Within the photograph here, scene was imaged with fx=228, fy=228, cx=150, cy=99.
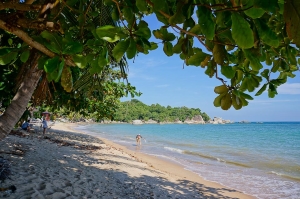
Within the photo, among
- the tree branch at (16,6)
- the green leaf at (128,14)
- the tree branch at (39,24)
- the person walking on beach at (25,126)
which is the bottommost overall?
the person walking on beach at (25,126)

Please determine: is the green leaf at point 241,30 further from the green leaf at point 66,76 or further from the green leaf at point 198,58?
the green leaf at point 66,76

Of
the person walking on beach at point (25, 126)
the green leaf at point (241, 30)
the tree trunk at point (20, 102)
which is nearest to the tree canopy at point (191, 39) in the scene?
the green leaf at point (241, 30)

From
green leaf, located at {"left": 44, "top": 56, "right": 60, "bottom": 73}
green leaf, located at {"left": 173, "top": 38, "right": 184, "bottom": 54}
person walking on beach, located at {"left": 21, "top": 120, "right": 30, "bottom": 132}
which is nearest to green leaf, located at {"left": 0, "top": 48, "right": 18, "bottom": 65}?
green leaf, located at {"left": 44, "top": 56, "right": 60, "bottom": 73}

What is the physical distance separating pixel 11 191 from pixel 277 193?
7.97m

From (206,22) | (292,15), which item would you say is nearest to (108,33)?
(206,22)

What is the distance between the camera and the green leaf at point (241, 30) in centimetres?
66

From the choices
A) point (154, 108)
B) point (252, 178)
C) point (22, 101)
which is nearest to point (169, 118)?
point (154, 108)

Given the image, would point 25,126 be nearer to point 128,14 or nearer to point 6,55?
point 6,55

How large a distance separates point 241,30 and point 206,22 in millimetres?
133

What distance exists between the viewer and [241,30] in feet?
2.18

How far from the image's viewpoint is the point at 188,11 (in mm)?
875

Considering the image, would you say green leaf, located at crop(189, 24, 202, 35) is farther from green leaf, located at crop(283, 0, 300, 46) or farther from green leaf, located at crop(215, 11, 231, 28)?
green leaf, located at crop(283, 0, 300, 46)

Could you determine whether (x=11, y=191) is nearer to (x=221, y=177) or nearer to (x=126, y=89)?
(x=126, y=89)

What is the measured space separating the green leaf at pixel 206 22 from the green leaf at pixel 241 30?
0.30ft
